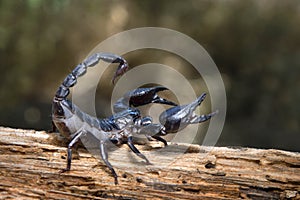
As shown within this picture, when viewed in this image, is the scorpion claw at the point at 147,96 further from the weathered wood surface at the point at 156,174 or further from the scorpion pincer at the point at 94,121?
the weathered wood surface at the point at 156,174

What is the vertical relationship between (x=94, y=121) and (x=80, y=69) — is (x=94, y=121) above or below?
below

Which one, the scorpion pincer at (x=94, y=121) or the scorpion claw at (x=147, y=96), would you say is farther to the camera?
the scorpion claw at (x=147, y=96)

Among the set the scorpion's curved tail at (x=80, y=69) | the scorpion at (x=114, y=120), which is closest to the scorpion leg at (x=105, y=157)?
the scorpion at (x=114, y=120)

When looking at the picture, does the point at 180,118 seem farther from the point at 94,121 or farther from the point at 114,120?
the point at 94,121

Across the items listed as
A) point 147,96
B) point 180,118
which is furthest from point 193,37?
point 180,118

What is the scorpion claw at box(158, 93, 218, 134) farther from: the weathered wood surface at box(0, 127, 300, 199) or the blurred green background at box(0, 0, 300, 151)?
the blurred green background at box(0, 0, 300, 151)

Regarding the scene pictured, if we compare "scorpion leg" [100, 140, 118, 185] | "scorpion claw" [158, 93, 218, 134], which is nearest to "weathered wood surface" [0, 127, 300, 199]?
"scorpion leg" [100, 140, 118, 185]
